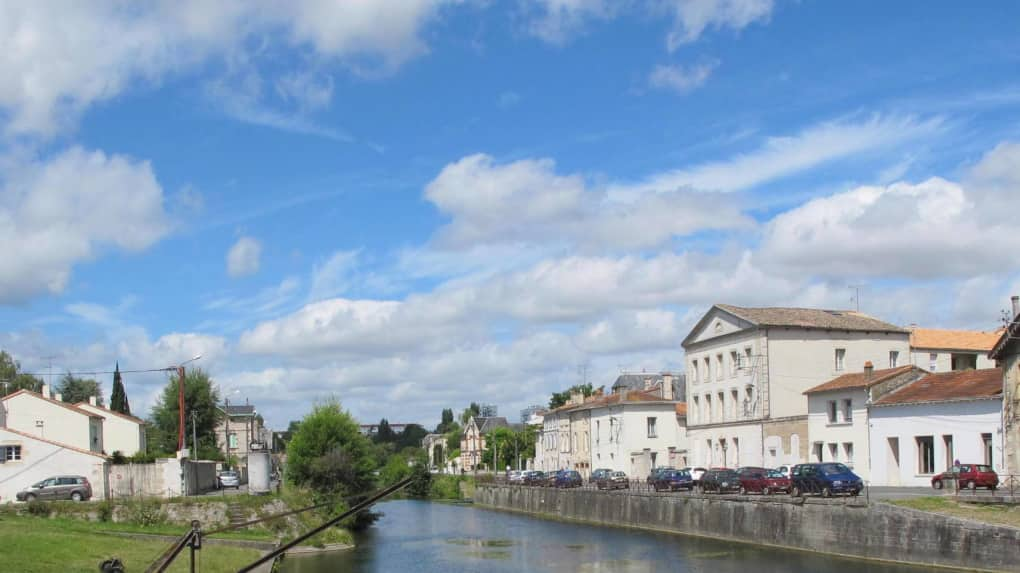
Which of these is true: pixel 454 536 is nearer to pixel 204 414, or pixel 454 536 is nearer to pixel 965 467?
pixel 965 467

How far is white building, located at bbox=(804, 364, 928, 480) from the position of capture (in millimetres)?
55094

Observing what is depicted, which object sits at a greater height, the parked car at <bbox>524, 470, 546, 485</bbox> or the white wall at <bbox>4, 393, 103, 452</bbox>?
the white wall at <bbox>4, 393, 103, 452</bbox>

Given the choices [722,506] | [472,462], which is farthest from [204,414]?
[472,462]

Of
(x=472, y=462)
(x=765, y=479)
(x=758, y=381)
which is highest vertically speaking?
(x=758, y=381)

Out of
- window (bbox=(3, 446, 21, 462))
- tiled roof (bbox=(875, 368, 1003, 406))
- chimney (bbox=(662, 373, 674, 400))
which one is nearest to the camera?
tiled roof (bbox=(875, 368, 1003, 406))

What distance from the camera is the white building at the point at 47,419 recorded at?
60406 mm

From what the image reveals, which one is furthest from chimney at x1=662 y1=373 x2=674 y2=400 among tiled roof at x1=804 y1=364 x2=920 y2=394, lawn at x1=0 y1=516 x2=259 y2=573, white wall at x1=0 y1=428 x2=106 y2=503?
lawn at x1=0 y1=516 x2=259 y2=573

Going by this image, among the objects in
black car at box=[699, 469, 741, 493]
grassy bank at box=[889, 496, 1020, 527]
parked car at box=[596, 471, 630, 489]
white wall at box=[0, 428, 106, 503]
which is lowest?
parked car at box=[596, 471, 630, 489]

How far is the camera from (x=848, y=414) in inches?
2263

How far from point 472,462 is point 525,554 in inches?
4542

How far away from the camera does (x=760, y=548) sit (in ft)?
151

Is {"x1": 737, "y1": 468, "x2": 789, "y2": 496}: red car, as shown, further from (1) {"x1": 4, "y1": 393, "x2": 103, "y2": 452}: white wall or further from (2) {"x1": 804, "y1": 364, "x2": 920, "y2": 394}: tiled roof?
(1) {"x1": 4, "y1": 393, "x2": 103, "y2": 452}: white wall

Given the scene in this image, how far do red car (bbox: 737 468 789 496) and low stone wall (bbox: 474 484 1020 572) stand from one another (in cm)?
170

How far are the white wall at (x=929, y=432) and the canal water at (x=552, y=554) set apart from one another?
34.1 feet
